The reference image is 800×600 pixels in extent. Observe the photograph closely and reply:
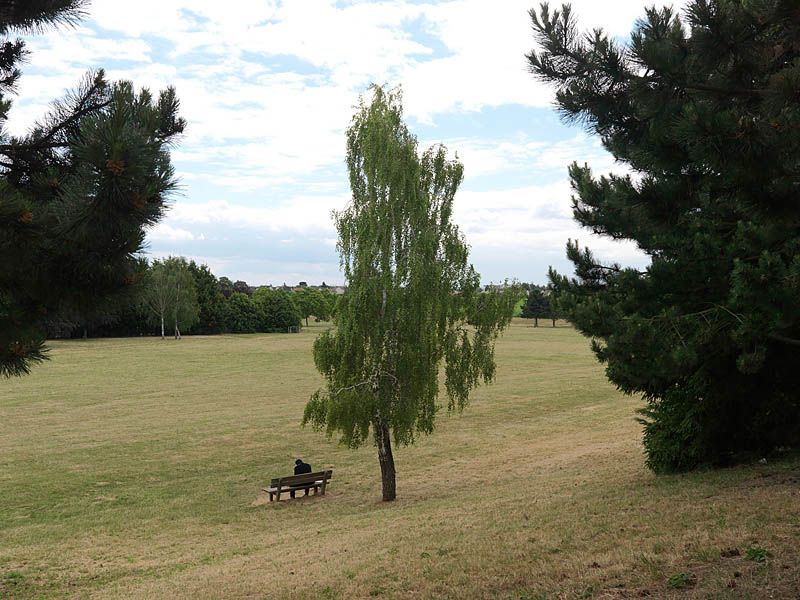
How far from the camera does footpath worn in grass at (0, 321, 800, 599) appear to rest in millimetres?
7305

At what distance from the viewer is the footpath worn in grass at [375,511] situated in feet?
24.0

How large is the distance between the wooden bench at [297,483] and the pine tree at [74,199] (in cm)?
1073

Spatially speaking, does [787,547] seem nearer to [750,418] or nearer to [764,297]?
[764,297]

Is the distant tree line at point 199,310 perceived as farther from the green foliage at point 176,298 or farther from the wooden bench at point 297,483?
the wooden bench at point 297,483

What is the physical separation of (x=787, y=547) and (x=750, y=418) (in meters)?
6.12

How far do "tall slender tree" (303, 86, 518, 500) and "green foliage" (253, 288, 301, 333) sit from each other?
309 ft

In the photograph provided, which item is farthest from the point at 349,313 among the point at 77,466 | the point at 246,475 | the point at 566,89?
the point at 77,466

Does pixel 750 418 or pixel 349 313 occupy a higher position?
pixel 349 313

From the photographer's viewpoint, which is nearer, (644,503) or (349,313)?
(644,503)

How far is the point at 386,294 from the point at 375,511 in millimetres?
4961

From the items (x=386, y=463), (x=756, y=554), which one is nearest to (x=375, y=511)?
(x=386, y=463)

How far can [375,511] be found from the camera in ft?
49.4

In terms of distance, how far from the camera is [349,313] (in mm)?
15766

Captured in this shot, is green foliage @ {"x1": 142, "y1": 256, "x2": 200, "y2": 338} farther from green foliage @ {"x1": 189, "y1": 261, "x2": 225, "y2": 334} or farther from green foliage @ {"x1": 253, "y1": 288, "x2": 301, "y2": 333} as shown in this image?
green foliage @ {"x1": 253, "y1": 288, "x2": 301, "y2": 333}
